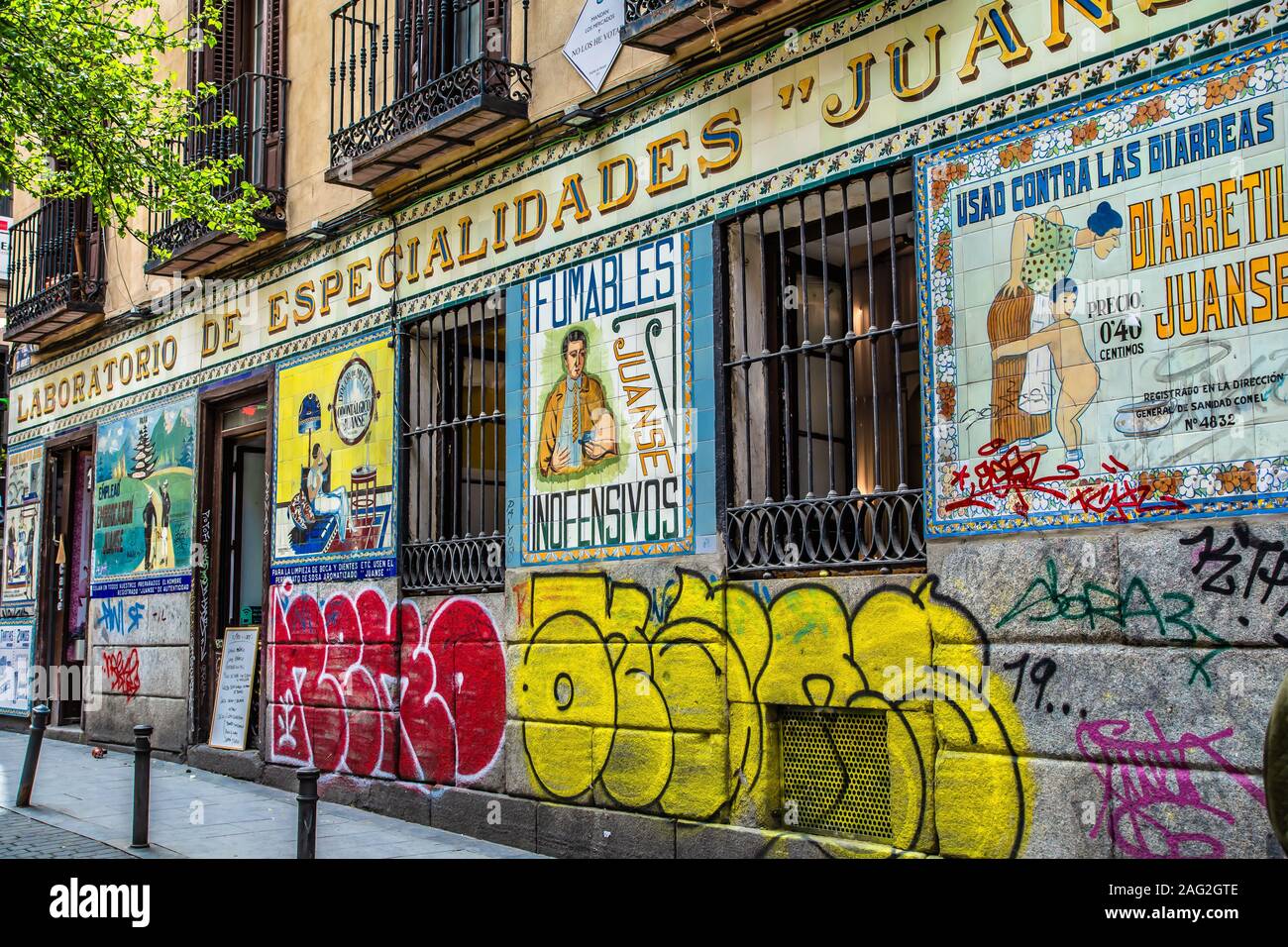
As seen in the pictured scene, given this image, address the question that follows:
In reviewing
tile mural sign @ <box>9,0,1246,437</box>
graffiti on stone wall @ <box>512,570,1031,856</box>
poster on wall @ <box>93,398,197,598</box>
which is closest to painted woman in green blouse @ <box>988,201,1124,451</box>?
tile mural sign @ <box>9,0,1246,437</box>

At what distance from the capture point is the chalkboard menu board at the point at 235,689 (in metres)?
11.9

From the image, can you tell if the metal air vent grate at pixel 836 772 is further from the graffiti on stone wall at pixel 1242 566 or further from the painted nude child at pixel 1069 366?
the graffiti on stone wall at pixel 1242 566

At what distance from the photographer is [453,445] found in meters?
9.81

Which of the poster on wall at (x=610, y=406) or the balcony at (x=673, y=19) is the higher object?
the balcony at (x=673, y=19)

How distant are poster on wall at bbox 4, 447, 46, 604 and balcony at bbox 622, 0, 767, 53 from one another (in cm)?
1153

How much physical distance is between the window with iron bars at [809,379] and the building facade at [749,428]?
3 cm

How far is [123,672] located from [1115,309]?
1154 cm

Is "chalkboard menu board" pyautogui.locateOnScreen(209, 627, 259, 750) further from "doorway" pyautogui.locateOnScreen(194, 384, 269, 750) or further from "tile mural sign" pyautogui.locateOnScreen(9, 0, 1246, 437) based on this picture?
"tile mural sign" pyautogui.locateOnScreen(9, 0, 1246, 437)

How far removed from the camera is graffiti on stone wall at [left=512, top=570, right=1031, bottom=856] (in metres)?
6.07

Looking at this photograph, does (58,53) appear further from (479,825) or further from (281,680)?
(479,825)

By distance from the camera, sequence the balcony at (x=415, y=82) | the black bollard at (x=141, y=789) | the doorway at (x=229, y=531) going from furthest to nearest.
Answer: the doorway at (x=229, y=531) < the balcony at (x=415, y=82) < the black bollard at (x=141, y=789)

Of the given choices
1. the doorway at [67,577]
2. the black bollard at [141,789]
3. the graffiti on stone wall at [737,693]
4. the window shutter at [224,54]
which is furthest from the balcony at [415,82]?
the doorway at [67,577]

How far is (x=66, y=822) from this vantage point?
9297mm
